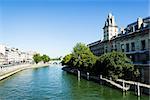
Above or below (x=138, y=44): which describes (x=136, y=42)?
above

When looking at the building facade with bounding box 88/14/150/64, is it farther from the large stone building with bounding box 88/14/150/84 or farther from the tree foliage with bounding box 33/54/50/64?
the tree foliage with bounding box 33/54/50/64

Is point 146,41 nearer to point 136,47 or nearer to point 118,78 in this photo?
point 136,47

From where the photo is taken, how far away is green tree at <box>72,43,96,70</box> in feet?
198

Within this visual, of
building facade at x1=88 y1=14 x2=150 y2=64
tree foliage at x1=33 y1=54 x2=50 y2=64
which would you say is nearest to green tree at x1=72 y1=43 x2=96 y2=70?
building facade at x1=88 y1=14 x2=150 y2=64

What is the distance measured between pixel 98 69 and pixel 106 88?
23.5 feet

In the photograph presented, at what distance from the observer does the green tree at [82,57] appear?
6030 cm

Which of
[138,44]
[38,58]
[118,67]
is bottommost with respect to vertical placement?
[118,67]

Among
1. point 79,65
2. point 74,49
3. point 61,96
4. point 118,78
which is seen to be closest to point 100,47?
point 74,49

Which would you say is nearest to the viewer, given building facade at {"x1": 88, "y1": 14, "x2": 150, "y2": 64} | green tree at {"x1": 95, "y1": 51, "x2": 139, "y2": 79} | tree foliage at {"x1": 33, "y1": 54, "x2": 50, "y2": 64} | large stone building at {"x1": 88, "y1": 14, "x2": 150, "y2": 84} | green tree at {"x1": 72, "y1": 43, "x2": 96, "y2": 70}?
green tree at {"x1": 95, "y1": 51, "x2": 139, "y2": 79}

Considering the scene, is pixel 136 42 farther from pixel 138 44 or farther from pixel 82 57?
pixel 82 57

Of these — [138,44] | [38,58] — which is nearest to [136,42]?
[138,44]

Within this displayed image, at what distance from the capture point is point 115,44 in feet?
211

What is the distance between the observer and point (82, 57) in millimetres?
67062

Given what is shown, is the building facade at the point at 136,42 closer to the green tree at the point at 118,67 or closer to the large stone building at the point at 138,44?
the large stone building at the point at 138,44
